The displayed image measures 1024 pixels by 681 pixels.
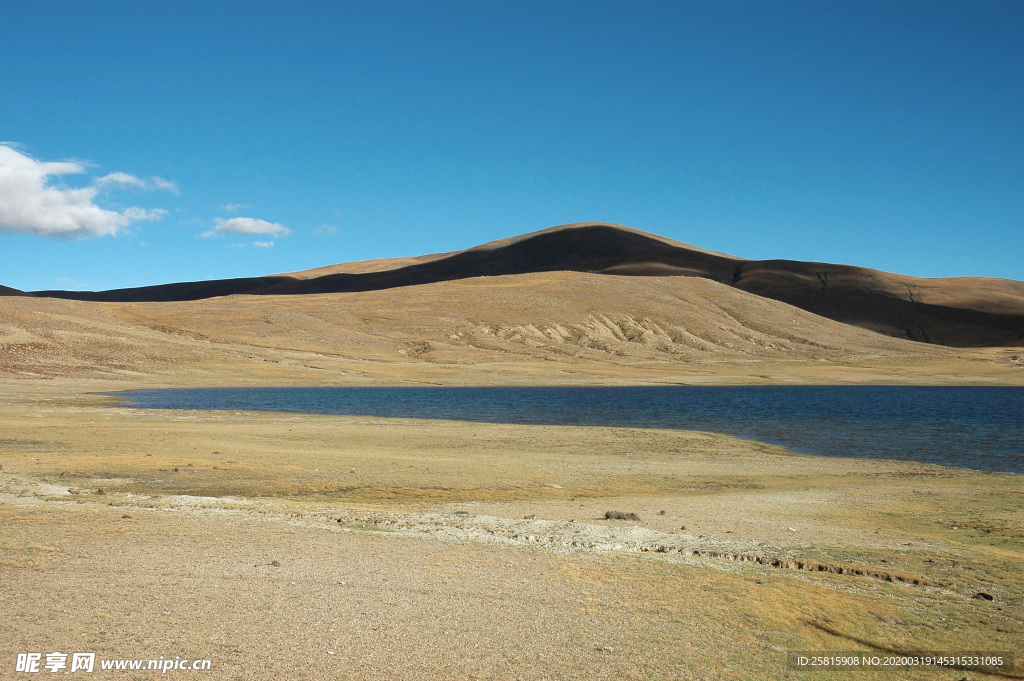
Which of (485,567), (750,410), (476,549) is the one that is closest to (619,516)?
(476,549)

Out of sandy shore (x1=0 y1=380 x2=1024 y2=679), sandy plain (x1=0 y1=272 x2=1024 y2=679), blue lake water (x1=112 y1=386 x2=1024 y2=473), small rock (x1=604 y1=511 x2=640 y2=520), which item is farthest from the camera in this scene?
blue lake water (x1=112 y1=386 x2=1024 y2=473)

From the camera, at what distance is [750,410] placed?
177ft

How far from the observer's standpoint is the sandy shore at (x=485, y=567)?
9023 mm

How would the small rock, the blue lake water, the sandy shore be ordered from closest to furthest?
the sandy shore, the small rock, the blue lake water

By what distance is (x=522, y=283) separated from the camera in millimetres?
158750

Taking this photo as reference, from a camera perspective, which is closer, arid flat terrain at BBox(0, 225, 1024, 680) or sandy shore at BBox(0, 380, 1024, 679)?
sandy shore at BBox(0, 380, 1024, 679)

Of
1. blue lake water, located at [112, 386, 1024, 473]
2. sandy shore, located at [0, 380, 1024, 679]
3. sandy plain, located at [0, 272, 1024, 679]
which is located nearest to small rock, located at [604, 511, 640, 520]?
sandy shore, located at [0, 380, 1024, 679]

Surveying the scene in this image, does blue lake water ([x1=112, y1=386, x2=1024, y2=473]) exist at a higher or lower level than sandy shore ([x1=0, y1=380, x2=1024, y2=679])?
lower

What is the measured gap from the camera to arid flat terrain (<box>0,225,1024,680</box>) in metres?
9.15

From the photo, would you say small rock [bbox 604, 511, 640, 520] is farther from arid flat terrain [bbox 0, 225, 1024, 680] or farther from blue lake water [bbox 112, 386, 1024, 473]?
blue lake water [bbox 112, 386, 1024, 473]

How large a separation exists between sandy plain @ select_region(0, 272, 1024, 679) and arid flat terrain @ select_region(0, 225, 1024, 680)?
58 millimetres

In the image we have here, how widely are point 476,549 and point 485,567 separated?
1258 millimetres

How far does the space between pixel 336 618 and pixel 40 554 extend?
523cm

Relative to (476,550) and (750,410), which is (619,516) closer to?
(476,550)
